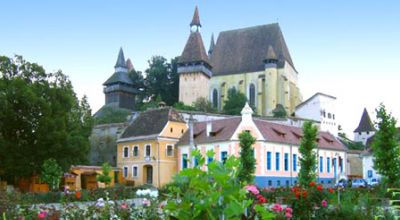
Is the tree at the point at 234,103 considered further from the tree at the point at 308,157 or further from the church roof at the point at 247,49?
the tree at the point at 308,157

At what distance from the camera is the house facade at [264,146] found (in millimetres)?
44250

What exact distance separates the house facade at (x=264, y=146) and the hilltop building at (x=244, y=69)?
2845 cm

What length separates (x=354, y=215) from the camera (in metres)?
11.8

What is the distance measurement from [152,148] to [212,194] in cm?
4372

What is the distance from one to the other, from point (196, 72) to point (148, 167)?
30992mm

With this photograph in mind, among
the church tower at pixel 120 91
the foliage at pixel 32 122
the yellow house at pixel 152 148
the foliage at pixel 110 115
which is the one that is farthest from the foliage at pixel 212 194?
the church tower at pixel 120 91

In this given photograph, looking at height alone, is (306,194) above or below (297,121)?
below

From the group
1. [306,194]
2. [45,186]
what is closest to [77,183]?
[45,186]

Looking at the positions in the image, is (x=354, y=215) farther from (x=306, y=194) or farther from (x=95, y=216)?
(x=95, y=216)

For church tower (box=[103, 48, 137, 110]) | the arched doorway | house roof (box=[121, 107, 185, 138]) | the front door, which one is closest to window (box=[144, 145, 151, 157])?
the arched doorway

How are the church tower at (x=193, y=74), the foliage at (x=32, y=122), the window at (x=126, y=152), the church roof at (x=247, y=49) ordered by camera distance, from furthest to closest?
the church roof at (x=247, y=49) → the church tower at (x=193, y=74) → the window at (x=126, y=152) → the foliage at (x=32, y=122)

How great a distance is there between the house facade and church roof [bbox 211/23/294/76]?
112 ft

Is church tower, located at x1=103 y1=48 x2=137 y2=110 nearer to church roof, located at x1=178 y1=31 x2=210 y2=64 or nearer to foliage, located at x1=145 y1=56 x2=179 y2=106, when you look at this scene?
foliage, located at x1=145 y1=56 x2=179 y2=106

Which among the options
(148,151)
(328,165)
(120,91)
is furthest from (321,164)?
(120,91)
